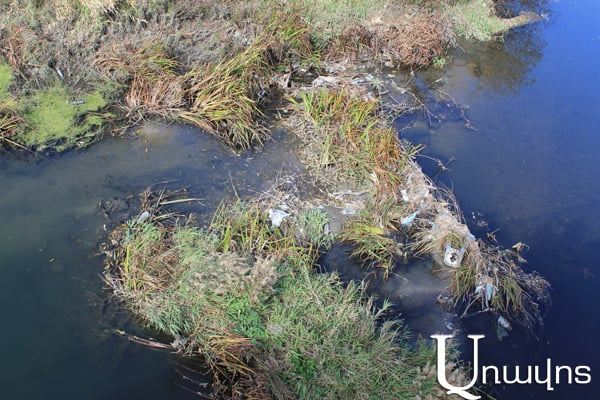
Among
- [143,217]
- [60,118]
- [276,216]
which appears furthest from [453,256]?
[60,118]

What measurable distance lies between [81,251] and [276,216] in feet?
5.28

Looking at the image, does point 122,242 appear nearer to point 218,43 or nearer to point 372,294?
point 372,294

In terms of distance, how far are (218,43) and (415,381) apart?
172 inches

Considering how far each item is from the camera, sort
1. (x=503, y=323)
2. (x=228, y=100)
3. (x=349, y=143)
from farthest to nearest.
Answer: (x=228, y=100) < (x=349, y=143) < (x=503, y=323)

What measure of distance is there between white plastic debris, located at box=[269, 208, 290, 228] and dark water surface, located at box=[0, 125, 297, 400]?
416 mm

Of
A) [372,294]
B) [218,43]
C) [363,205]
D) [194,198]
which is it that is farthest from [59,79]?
[372,294]

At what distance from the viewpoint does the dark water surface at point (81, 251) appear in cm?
305

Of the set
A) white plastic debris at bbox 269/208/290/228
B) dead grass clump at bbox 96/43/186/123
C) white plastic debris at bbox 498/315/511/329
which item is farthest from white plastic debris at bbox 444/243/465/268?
dead grass clump at bbox 96/43/186/123

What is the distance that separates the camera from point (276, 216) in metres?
3.96

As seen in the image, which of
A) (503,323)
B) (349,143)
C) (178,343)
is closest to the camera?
(178,343)

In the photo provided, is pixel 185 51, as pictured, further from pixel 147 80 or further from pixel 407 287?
pixel 407 287

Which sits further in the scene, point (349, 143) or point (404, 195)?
point (349, 143)

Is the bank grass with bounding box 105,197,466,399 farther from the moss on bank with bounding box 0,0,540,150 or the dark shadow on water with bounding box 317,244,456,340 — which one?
the moss on bank with bounding box 0,0,540,150

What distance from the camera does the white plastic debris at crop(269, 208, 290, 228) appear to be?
392 centimetres
